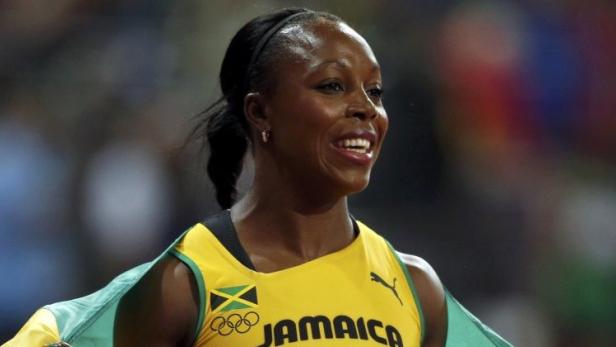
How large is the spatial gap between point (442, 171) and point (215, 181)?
220cm

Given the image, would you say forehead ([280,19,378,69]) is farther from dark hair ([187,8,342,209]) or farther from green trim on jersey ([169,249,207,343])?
green trim on jersey ([169,249,207,343])

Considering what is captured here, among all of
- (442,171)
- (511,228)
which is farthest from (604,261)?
(442,171)

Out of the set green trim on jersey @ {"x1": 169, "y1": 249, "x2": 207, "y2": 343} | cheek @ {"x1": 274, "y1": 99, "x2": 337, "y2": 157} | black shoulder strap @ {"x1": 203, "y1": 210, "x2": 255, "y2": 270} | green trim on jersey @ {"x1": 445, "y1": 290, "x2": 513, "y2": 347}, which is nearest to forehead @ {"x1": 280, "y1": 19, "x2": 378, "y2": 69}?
cheek @ {"x1": 274, "y1": 99, "x2": 337, "y2": 157}

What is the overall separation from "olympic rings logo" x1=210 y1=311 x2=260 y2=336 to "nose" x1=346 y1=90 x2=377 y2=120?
19.5 inches

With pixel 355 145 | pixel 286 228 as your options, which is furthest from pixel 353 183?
pixel 286 228

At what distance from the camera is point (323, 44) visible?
2588mm

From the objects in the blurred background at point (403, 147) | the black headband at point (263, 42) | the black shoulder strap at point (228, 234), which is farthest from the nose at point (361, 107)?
the blurred background at point (403, 147)

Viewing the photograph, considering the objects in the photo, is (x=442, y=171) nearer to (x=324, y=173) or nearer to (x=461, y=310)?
(x=461, y=310)

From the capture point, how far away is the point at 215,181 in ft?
9.35

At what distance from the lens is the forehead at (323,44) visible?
2574 millimetres

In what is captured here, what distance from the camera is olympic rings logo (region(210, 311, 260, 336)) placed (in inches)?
95.2

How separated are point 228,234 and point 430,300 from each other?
0.52 metres

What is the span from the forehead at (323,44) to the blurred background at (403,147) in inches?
72.5

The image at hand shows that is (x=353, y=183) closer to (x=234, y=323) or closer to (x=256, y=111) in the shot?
(x=256, y=111)
